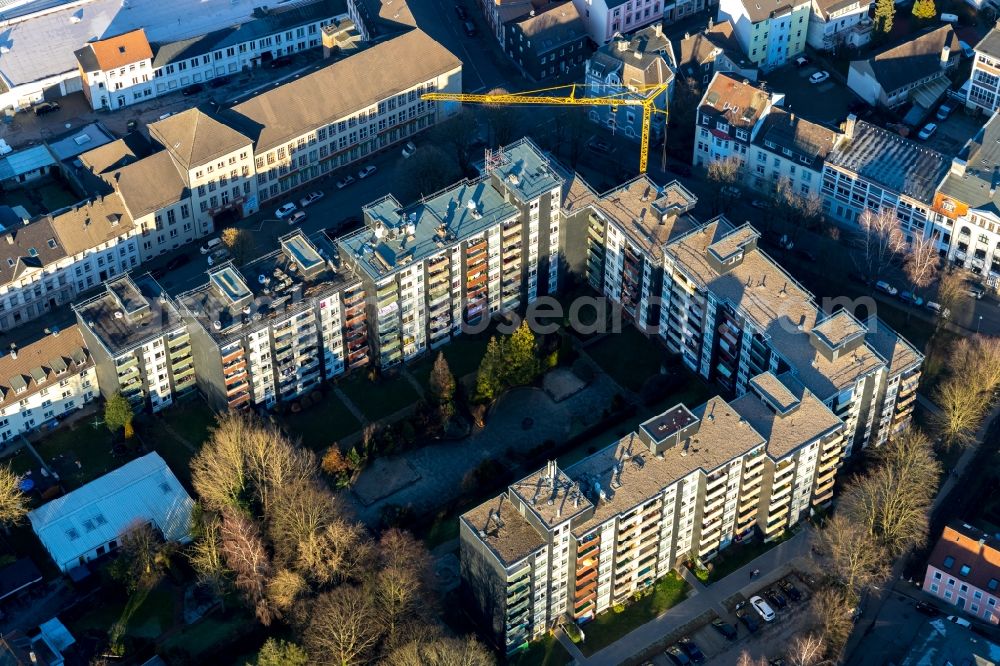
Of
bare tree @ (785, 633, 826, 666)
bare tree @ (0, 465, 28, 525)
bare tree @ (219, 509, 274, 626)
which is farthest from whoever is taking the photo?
bare tree @ (0, 465, 28, 525)

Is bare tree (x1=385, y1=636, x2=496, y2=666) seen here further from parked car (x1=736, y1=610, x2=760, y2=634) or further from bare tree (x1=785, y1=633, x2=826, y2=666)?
bare tree (x1=785, y1=633, x2=826, y2=666)

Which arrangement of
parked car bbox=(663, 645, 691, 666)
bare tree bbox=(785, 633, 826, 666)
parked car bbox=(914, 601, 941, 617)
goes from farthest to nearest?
1. parked car bbox=(914, 601, 941, 617)
2. parked car bbox=(663, 645, 691, 666)
3. bare tree bbox=(785, 633, 826, 666)

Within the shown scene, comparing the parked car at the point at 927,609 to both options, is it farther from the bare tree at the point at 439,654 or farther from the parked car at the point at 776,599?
the bare tree at the point at 439,654

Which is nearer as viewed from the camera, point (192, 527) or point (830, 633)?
point (830, 633)

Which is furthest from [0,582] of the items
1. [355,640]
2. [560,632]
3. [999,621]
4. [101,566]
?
[999,621]

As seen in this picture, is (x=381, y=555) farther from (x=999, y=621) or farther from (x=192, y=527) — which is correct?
(x=999, y=621)

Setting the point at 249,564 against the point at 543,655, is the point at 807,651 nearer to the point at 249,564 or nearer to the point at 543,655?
the point at 543,655

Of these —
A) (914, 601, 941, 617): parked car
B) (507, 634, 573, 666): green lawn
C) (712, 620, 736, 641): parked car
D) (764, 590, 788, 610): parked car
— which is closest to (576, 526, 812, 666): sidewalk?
(507, 634, 573, 666): green lawn

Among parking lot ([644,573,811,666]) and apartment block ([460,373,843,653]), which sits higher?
apartment block ([460,373,843,653])
